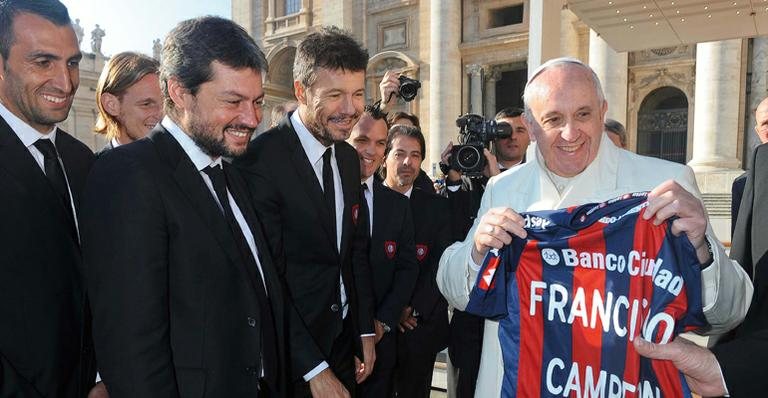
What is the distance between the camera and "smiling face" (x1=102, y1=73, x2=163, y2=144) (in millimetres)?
3242

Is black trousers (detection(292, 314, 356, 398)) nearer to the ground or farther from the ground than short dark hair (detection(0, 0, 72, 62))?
nearer to the ground

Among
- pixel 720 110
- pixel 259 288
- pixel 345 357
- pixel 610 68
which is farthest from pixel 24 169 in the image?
pixel 610 68

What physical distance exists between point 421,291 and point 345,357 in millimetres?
1058

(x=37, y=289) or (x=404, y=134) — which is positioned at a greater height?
(x=404, y=134)

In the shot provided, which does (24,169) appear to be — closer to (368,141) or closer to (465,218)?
(368,141)

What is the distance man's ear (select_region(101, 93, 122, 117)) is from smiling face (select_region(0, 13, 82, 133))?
1232 mm

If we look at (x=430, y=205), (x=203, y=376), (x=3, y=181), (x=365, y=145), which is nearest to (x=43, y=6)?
(x=3, y=181)

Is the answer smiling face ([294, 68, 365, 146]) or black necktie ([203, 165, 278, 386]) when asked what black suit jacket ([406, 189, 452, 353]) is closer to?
smiling face ([294, 68, 365, 146])

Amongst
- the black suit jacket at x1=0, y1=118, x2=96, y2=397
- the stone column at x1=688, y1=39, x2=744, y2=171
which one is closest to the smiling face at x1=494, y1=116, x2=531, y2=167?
the black suit jacket at x1=0, y1=118, x2=96, y2=397

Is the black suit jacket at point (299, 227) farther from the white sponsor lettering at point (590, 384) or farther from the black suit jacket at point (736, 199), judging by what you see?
the black suit jacket at point (736, 199)

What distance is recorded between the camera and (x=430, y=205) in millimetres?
4027

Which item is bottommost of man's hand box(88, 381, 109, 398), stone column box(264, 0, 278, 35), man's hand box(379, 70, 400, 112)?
man's hand box(88, 381, 109, 398)

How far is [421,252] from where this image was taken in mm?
3881

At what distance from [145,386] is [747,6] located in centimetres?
721
